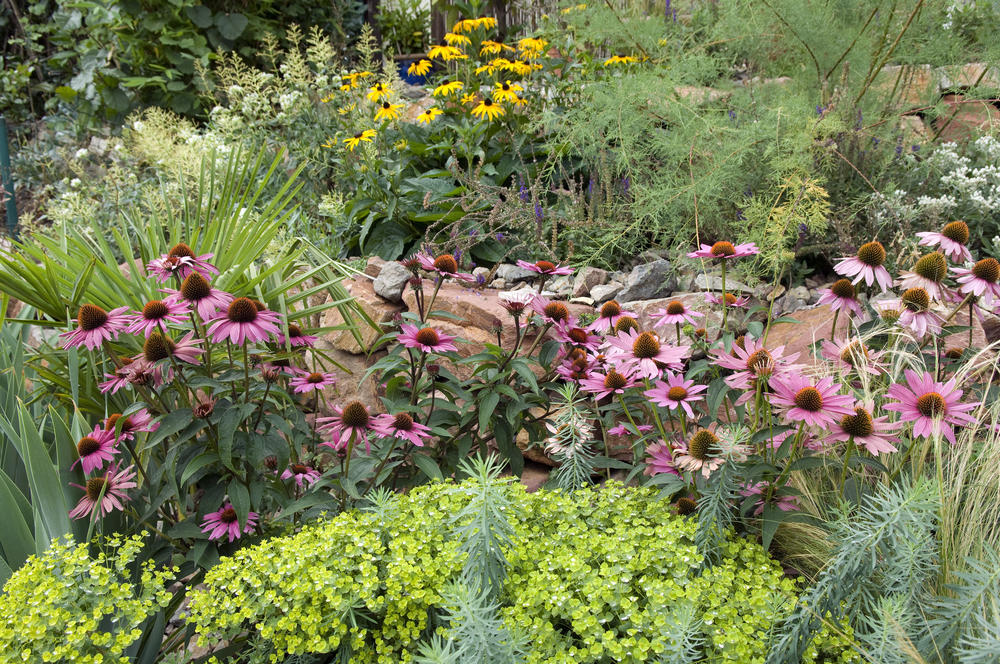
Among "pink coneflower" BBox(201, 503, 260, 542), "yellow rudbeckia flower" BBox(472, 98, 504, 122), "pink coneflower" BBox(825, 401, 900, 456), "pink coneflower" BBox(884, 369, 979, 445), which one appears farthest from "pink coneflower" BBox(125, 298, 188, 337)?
"yellow rudbeckia flower" BBox(472, 98, 504, 122)

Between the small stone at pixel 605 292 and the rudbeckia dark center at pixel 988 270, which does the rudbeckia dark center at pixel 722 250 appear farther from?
the small stone at pixel 605 292

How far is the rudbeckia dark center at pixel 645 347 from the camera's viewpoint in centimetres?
161

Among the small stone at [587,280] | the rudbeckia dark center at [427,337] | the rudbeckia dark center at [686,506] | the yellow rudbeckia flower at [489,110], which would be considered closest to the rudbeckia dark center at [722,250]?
the rudbeckia dark center at [686,506]

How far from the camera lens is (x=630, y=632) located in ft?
4.12

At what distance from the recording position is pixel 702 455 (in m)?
1.47

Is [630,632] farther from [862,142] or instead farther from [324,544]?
[862,142]

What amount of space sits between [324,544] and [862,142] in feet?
8.38

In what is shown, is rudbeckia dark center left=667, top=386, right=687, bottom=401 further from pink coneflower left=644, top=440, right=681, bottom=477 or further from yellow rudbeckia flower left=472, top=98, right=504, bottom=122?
yellow rudbeckia flower left=472, top=98, right=504, bottom=122

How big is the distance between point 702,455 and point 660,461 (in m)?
0.22

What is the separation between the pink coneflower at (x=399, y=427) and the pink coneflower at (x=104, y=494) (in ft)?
1.89

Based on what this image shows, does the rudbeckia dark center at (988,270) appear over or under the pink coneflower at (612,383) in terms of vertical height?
over

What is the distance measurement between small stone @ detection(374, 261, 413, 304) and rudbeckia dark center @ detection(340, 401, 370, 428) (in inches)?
50.1

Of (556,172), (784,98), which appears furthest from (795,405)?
(556,172)

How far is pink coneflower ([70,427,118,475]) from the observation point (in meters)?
1.71
